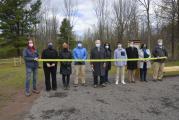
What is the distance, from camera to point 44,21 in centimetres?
5953

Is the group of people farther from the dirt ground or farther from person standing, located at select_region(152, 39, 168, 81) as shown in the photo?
the dirt ground

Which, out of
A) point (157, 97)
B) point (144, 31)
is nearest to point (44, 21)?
point (144, 31)

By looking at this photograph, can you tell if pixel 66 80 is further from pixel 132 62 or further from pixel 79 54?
pixel 132 62

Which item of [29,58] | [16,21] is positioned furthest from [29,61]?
[16,21]

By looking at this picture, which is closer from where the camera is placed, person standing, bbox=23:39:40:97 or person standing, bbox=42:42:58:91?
person standing, bbox=23:39:40:97

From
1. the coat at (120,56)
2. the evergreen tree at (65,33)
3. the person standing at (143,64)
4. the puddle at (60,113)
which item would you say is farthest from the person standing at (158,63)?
the evergreen tree at (65,33)

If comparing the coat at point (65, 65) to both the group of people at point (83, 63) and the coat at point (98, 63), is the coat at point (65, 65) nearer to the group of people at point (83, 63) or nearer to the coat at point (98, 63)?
the group of people at point (83, 63)

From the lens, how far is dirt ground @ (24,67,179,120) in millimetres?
9055

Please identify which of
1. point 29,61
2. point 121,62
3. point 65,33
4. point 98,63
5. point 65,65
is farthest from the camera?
point 65,33

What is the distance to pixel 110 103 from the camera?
10609 mm

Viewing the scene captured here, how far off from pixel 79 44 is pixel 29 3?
1309 inches

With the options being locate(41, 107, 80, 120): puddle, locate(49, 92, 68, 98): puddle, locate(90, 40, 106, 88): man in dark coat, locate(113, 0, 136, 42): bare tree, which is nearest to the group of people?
locate(90, 40, 106, 88): man in dark coat

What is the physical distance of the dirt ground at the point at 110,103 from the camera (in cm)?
905

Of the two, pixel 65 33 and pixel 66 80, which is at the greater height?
pixel 65 33
